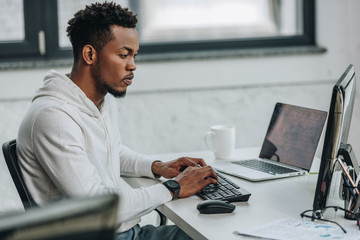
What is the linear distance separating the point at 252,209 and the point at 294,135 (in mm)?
519

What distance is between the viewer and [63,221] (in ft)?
2.05

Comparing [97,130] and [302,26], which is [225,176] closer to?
[97,130]

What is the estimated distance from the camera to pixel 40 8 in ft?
9.32

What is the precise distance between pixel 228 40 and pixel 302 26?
440 mm

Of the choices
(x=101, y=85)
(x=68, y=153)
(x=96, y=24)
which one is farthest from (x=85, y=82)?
(x=68, y=153)

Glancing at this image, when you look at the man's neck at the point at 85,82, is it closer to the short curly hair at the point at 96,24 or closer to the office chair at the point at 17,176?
the short curly hair at the point at 96,24

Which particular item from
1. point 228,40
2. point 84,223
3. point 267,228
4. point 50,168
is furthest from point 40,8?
point 84,223

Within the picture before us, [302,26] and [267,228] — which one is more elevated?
[302,26]

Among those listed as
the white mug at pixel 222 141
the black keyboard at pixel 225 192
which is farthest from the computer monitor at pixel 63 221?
the white mug at pixel 222 141

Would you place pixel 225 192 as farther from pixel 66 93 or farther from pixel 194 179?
pixel 66 93

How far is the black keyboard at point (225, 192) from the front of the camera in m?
1.48

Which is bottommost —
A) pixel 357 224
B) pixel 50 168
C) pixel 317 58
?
pixel 357 224

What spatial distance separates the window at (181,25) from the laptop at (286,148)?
3.85 feet

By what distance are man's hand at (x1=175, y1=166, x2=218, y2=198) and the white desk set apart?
0.9 inches
